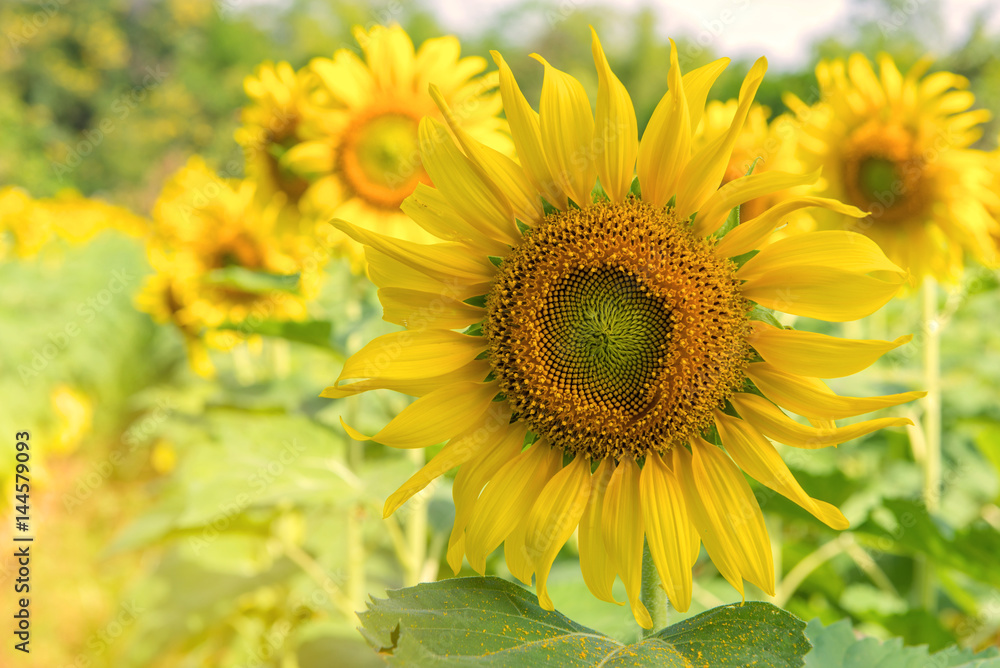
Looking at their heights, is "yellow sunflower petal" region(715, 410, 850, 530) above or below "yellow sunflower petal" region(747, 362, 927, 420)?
below

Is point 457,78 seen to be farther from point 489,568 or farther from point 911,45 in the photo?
point 911,45

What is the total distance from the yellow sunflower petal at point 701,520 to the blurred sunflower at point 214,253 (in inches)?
67.4

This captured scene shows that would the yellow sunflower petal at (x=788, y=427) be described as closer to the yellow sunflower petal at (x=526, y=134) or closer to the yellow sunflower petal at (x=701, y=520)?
the yellow sunflower petal at (x=701, y=520)

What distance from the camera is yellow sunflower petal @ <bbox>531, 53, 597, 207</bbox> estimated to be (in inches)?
38.7

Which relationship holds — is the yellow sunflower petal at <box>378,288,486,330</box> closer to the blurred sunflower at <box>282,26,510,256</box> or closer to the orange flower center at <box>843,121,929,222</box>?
the blurred sunflower at <box>282,26,510,256</box>

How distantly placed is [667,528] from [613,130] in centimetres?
55

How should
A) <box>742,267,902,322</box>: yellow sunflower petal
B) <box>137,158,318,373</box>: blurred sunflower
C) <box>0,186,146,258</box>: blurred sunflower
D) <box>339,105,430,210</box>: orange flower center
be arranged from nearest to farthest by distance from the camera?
Answer: <box>742,267,902,322</box>: yellow sunflower petal < <box>339,105,430,210</box>: orange flower center < <box>137,158,318,373</box>: blurred sunflower < <box>0,186,146,258</box>: blurred sunflower

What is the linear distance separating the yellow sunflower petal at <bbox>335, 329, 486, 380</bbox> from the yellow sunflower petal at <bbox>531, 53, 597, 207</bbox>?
0.93 feet

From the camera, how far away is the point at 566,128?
3.25ft

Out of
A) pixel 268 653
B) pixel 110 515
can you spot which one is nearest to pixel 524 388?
pixel 268 653

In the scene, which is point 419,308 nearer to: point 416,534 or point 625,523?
point 625,523

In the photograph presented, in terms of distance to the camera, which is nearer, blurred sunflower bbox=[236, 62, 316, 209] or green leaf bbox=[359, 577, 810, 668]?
green leaf bbox=[359, 577, 810, 668]

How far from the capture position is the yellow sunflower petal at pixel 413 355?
0.99m

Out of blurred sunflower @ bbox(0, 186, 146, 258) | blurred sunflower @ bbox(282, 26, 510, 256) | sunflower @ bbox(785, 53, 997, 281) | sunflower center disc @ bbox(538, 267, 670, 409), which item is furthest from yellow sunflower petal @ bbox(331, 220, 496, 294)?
blurred sunflower @ bbox(0, 186, 146, 258)
